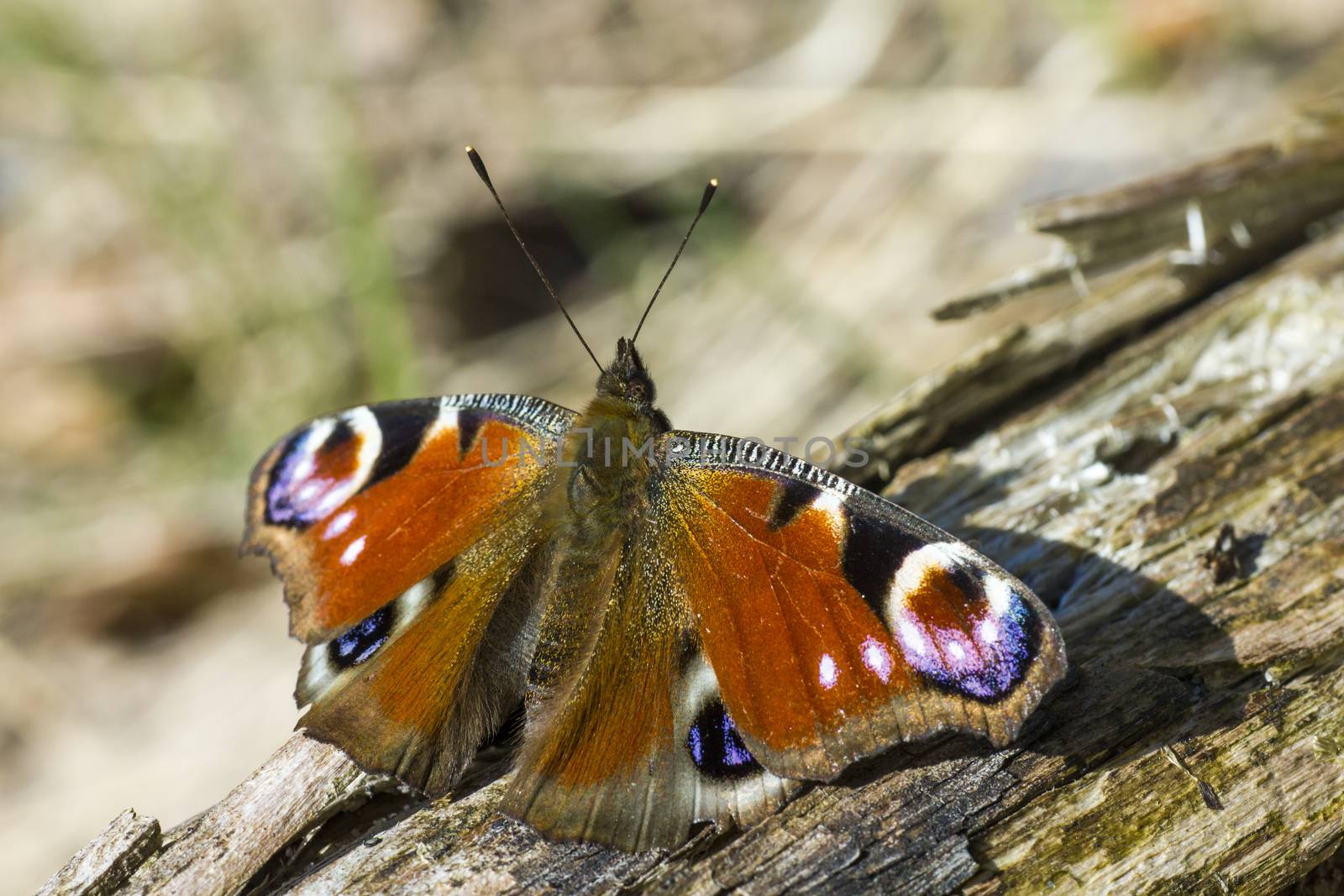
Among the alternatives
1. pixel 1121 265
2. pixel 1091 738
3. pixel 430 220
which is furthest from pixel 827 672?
pixel 430 220

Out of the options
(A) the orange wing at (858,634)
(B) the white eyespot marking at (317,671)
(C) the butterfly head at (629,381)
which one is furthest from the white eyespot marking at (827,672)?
(B) the white eyespot marking at (317,671)

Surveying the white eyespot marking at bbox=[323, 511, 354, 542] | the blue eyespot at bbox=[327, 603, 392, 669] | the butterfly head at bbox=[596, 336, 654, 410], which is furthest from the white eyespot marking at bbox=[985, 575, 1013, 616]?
the white eyespot marking at bbox=[323, 511, 354, 542]

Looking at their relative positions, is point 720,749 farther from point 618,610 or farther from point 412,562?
point 412,562

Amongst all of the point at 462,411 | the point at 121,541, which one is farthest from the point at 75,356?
the point at 462,411

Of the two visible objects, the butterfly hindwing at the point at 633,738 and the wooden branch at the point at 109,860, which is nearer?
the butterfly hindwing at the point at 633,738

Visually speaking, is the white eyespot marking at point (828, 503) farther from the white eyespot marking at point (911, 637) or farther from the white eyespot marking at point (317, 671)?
A: the white eyespot marking at point (317, 671)

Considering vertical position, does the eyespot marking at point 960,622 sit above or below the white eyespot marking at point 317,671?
below
